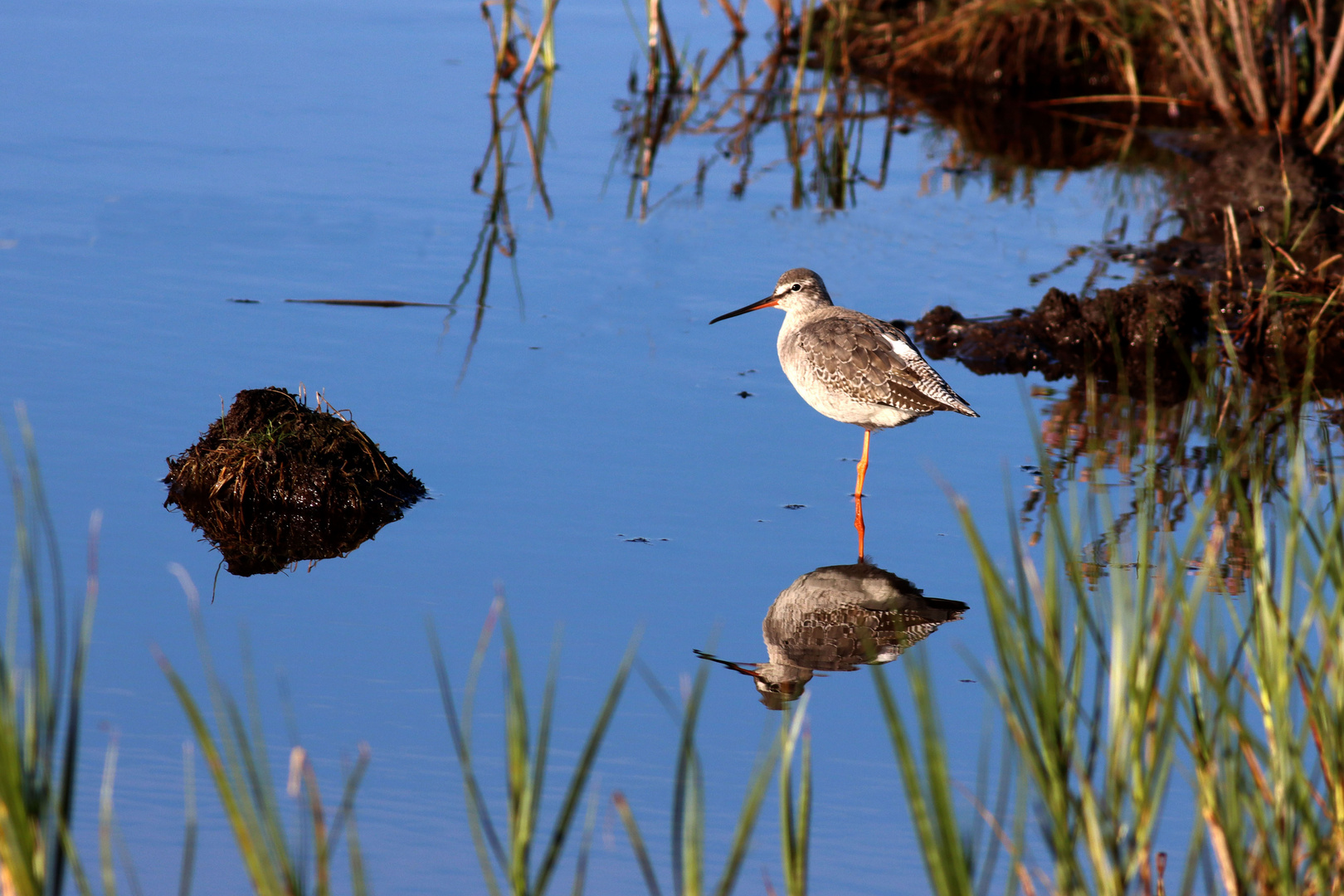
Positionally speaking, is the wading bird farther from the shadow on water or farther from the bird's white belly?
the shadow on water

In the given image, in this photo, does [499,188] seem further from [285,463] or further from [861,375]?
[285,463]

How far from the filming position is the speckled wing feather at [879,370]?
24.5 ft

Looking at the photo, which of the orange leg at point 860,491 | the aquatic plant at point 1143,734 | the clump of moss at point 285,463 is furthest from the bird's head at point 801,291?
the aquatic plant at point 1143,734

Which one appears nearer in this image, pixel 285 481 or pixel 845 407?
pixel 285 481

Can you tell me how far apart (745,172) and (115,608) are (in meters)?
8.22

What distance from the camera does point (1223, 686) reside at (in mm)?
3223

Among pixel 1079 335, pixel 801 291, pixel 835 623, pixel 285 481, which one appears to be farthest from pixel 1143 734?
pixel 1079 335

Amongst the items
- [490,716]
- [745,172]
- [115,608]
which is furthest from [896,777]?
[745,172]

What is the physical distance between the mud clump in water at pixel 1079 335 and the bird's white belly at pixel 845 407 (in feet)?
5.76

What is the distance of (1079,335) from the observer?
9375mm

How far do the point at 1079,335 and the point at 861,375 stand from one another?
248 centimetres

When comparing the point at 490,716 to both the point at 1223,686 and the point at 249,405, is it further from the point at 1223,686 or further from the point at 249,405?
the point at 1223,686

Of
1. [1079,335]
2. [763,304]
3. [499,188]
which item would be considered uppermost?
[499,188]

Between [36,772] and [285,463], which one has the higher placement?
[36,772]
